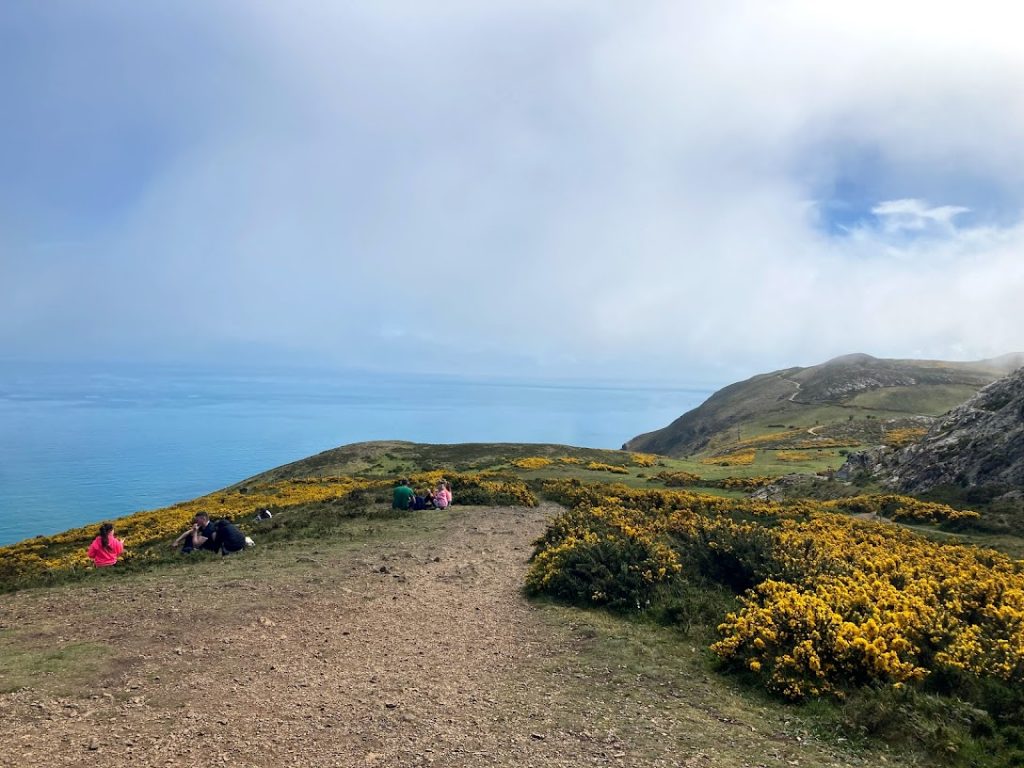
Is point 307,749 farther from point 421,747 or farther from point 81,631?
point 81,631

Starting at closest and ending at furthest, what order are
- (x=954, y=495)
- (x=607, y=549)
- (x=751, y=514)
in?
(x=607, y=549), (x=751, y=514), (x=954, y=495)

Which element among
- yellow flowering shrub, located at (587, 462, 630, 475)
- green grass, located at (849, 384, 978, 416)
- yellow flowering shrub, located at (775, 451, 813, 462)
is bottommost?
yellow flowering shrub, located at (587, 462, 630, 475)

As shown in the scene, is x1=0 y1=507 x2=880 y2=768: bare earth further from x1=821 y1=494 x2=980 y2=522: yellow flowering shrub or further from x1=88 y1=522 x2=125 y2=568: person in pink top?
x1=821 y1=494 x2=980 y2=522: yellow flowering shrub

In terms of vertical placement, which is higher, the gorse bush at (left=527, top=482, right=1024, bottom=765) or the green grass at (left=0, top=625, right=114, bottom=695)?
the gorse bush at (left=527, top=482, right=1024, bottom=765)

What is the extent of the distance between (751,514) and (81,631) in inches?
792

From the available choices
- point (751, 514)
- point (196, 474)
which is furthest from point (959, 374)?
point (196, 474)

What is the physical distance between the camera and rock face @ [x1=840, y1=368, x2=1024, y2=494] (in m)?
28.8

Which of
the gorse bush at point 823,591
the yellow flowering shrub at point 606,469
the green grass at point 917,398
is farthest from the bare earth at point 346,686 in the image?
the green grass at point 917,398

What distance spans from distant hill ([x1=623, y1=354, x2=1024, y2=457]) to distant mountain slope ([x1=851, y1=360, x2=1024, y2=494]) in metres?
22.5

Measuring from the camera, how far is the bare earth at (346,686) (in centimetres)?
655

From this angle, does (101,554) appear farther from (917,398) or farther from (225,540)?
(917,398)

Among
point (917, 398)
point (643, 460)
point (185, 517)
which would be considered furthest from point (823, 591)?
point (917, 398)

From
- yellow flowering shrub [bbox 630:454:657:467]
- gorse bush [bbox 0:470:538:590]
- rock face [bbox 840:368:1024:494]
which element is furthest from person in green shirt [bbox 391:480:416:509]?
yellow flowering shrub [bbox 630:454:657:467]

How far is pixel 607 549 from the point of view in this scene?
46.0 ft
